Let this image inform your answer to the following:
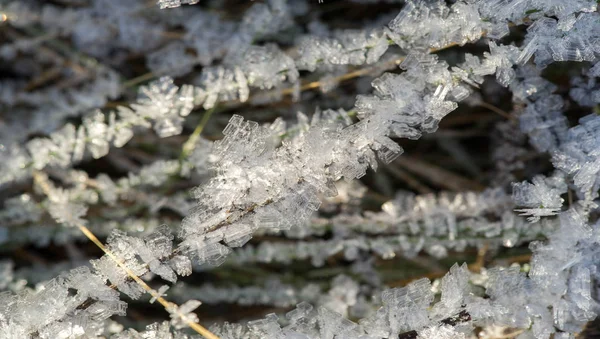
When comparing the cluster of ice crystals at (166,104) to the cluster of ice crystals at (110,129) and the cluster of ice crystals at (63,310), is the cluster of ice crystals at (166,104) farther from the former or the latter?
the cluster of ice crystals at (63,310)

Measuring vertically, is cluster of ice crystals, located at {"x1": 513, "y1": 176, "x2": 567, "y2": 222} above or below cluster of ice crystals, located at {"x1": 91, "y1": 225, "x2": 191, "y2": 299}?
below

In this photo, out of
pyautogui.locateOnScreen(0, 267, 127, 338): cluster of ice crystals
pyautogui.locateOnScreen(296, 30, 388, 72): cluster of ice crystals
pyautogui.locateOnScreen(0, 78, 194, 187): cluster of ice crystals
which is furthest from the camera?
pyautogui.locateOnScreen(0, 78, 194, 187): cluster of ice crystals

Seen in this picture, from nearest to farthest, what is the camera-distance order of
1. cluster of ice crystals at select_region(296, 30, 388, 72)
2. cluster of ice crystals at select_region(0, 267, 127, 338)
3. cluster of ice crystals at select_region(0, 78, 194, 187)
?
1. cluster of ice crystals at select_region(0, 267, 127, 338)
2. cluster of ice crystals at select_region(296, 30, 388, 72)
3. cluster of ice crystals at select_region(0, 78, 194, 187)

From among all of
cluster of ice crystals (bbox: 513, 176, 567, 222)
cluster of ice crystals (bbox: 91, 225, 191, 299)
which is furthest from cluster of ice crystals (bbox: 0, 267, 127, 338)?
cluster of ice crystals (bbox: 513, 176, 567, 222)

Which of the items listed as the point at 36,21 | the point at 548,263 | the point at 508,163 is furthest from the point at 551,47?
the point at 36,21

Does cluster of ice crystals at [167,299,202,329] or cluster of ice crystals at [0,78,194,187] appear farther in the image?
cluster of ice crystals at [0,78,194,187]

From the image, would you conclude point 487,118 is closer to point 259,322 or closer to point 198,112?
point 198,112

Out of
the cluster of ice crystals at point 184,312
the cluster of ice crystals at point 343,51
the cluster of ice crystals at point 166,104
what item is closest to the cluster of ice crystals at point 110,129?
the cluster of ice crystals at point 166,104

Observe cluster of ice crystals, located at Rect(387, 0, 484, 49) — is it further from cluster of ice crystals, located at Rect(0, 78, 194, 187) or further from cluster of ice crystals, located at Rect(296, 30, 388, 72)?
cluster of ice crystals, located at Rect(0, 78, 194, 187)
